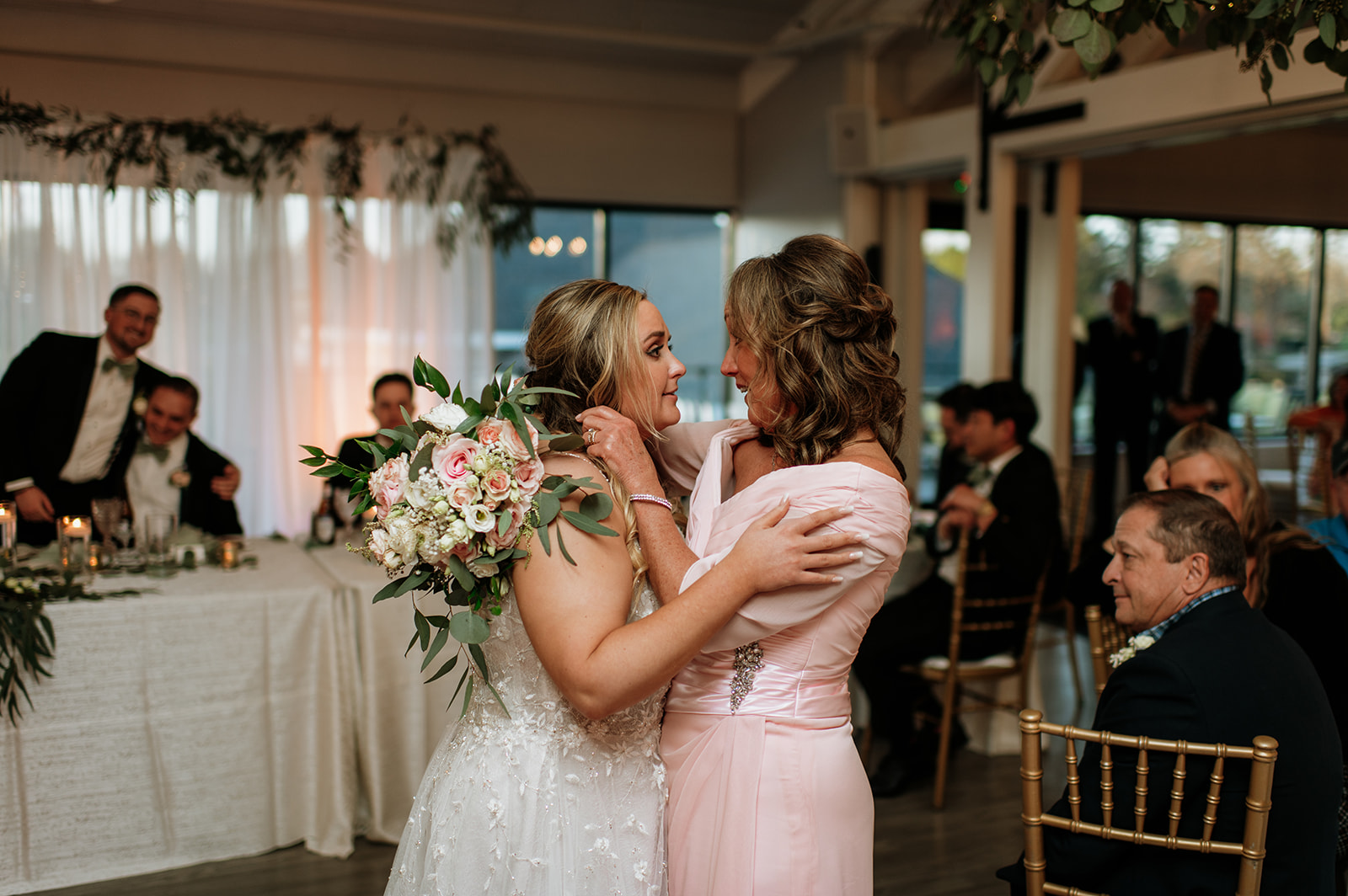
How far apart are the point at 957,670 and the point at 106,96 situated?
5.59 metres

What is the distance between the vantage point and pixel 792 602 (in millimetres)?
1534

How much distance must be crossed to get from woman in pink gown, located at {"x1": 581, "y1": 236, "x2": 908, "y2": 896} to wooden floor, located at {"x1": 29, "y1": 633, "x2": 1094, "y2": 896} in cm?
165

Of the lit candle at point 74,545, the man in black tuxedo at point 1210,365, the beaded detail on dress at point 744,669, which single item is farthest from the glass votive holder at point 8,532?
the man in black tuxedo at point 1210,365

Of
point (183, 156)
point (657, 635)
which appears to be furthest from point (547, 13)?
point (657, 635)

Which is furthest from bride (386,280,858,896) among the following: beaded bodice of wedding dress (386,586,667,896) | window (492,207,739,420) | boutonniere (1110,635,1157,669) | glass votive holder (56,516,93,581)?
window (492,207,739,420)

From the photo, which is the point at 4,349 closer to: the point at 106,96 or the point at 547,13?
the point at 106,96

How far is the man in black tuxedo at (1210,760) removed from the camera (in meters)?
1.80

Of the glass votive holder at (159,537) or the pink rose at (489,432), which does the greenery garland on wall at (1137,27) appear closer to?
the pink rose at (489,432)

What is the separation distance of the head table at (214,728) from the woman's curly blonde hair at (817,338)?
2054 mm

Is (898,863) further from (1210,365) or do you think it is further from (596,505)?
(1210,365)

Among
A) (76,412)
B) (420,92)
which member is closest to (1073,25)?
(76,412)

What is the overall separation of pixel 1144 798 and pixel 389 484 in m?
1.34

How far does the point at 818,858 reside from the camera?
1629 mm

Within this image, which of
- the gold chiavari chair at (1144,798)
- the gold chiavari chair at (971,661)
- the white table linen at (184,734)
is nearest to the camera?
the gold chiavari chair at (1144,798)
